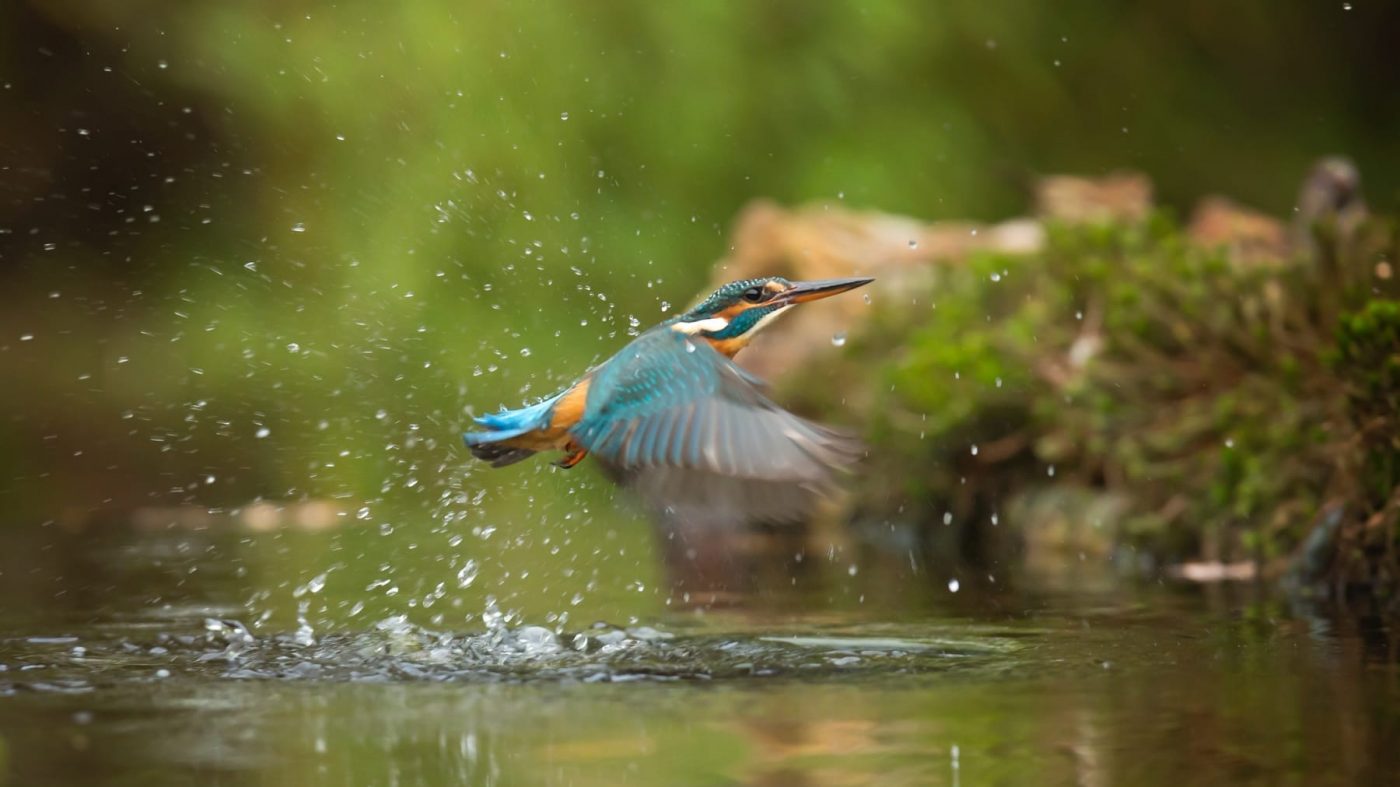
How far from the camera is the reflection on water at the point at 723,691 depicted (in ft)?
11.4

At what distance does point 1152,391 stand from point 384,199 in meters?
6.54

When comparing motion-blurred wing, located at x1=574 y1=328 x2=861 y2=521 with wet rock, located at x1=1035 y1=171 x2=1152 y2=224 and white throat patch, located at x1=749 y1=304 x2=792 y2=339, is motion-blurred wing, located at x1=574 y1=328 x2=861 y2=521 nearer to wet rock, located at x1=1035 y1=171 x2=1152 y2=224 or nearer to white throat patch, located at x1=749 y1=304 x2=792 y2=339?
white throat patch, located at x1=749 y1=304 x2=792 y2=339

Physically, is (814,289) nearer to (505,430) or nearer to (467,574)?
(505,430)

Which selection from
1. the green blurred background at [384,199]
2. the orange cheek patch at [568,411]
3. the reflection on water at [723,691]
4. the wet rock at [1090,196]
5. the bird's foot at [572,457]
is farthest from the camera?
the green blurred background at [384,199]

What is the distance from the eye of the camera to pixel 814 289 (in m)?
5.18

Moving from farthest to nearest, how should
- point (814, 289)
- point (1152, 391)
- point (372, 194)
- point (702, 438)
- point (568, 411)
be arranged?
point (372, 194) < point (1152, 391) < point (814, 289) < point (568, 411) < point (702, 438)

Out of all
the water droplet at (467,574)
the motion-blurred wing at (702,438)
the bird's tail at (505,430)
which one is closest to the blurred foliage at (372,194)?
the water droplet at (467,574)

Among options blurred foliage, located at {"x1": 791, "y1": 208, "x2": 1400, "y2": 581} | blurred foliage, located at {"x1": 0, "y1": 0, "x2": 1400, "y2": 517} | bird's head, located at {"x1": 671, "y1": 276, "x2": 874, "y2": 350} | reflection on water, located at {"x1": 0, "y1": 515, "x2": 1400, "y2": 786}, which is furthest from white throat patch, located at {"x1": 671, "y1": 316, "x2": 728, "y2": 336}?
blurred foliage, located at {"x1": 0, "y1": 0, "x2": 1400, "y2": 517}

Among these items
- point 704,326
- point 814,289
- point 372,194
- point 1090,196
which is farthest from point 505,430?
point 372,194

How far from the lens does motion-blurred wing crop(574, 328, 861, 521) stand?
14.8 feet

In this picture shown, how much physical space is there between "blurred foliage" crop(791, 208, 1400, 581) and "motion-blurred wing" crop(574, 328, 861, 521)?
Answer: 2260mm

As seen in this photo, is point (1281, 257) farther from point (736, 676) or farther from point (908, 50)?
point (908, 50)

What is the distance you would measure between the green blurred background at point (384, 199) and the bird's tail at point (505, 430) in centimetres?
645

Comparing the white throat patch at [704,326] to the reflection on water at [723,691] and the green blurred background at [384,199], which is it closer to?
the reflection on water at [723,691]
